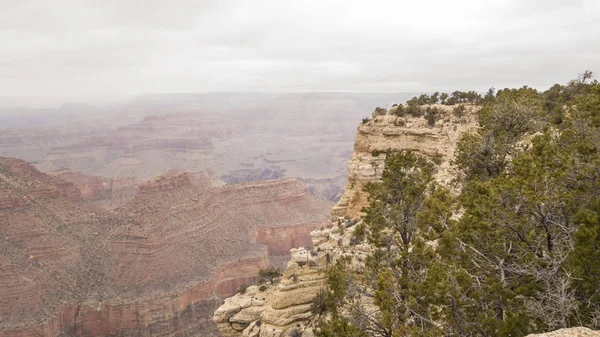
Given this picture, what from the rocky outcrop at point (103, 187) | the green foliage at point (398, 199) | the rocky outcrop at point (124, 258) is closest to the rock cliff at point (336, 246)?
the green foliage at point (398, 199)

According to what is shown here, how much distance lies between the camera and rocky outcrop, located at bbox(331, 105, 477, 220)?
23.8 meters

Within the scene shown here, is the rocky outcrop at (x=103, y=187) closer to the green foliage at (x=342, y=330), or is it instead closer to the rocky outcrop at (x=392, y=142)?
the rocky outcrop at (x=392, y=142)

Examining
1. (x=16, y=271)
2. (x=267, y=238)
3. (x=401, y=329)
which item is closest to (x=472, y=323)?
(x=401, y=329)

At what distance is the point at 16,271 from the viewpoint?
44.8m

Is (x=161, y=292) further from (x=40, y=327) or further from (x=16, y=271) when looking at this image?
(x=16, y=271)

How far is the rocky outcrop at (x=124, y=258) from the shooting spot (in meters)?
43.6

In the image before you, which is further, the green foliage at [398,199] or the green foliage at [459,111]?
the green foliage at [459,111]

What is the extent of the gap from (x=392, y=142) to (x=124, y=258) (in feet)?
139

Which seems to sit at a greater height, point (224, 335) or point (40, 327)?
point (224, 335)

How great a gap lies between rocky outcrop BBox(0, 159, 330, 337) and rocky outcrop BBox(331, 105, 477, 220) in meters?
31.2

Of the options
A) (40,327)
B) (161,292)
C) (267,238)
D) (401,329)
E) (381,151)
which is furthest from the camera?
(267,238)

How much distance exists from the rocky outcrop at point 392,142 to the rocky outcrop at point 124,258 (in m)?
31.2

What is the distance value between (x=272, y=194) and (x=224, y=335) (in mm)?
58115

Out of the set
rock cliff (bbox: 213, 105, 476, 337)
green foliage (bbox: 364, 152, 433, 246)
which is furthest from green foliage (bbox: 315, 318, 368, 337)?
rock cliff (bbox: 213, 105, 476, 337)
